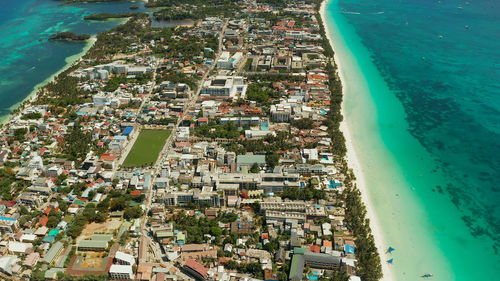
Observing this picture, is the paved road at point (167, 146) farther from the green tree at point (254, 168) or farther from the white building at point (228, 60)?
the green tree at point (254, 168)

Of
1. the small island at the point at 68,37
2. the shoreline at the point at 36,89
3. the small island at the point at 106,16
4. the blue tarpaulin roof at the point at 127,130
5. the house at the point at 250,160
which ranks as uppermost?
the small island at the point at 106,16

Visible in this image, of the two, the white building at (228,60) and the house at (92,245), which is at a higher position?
the white building at (228,60)

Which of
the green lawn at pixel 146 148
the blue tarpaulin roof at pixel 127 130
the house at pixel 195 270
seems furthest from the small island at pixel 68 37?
the house at pixel 195 270

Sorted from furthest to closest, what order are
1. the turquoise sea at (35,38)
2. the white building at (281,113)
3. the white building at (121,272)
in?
the turquoise sea at (35,38)
the white building at (281,113)
the white building at (121,272)

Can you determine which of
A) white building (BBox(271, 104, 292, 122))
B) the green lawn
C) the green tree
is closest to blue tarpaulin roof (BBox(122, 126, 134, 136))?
the green lawn

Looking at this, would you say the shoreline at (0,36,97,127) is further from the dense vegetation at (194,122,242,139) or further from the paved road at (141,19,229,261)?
the dense vegetation at (194,122,242,139)

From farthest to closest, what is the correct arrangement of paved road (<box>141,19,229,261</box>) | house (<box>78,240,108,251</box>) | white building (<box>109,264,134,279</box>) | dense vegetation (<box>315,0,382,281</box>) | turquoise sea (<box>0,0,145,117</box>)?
turquoise sea (<box>0,0,145,117</box>)
paved road (<box>141,19,229,261</box>)
house (<box>78,240,108,251</box>)
dense vegetation (<box>315,0,382,281</box>)
white building (<box>109,264,134,279</box>)
